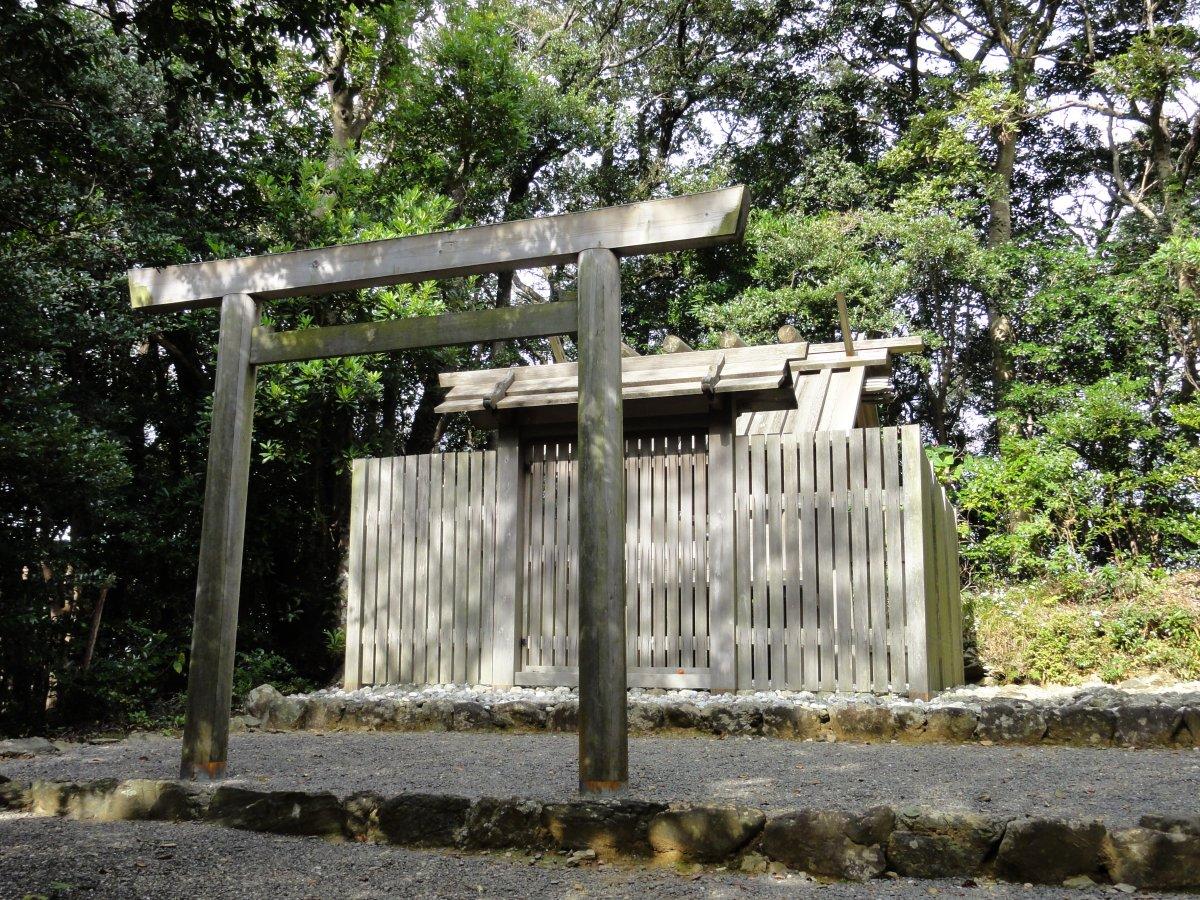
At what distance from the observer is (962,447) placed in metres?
16.5

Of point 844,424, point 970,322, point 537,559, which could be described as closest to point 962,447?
point 970,322

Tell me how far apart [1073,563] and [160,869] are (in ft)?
36.5

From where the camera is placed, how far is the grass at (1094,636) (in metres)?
8.82

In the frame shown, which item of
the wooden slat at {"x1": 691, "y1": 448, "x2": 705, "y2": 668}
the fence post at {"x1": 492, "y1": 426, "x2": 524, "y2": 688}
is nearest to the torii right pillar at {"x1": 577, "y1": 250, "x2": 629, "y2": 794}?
the wooden slat at {"x1": 691, "y1": 448, "x2": 705, "y2": 668}

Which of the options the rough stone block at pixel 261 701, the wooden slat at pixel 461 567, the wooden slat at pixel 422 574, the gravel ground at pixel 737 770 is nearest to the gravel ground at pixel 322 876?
the gravel ground at pixel 737 770

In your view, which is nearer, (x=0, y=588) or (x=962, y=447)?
(x=0, y=588)

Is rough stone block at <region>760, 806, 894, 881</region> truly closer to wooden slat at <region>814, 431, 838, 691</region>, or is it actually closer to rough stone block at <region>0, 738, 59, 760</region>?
wooden slat at <region>814, 431, 838, 691</region>

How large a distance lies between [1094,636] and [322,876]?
846 centimetres

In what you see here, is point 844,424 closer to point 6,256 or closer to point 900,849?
point 900,849

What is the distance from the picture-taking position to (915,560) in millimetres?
6625

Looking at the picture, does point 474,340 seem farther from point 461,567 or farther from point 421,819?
point 461,567

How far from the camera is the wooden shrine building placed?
677 cm

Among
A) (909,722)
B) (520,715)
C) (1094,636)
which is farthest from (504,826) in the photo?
(1094,636)

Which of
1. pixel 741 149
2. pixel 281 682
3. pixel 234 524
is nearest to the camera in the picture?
pixel 234 524
